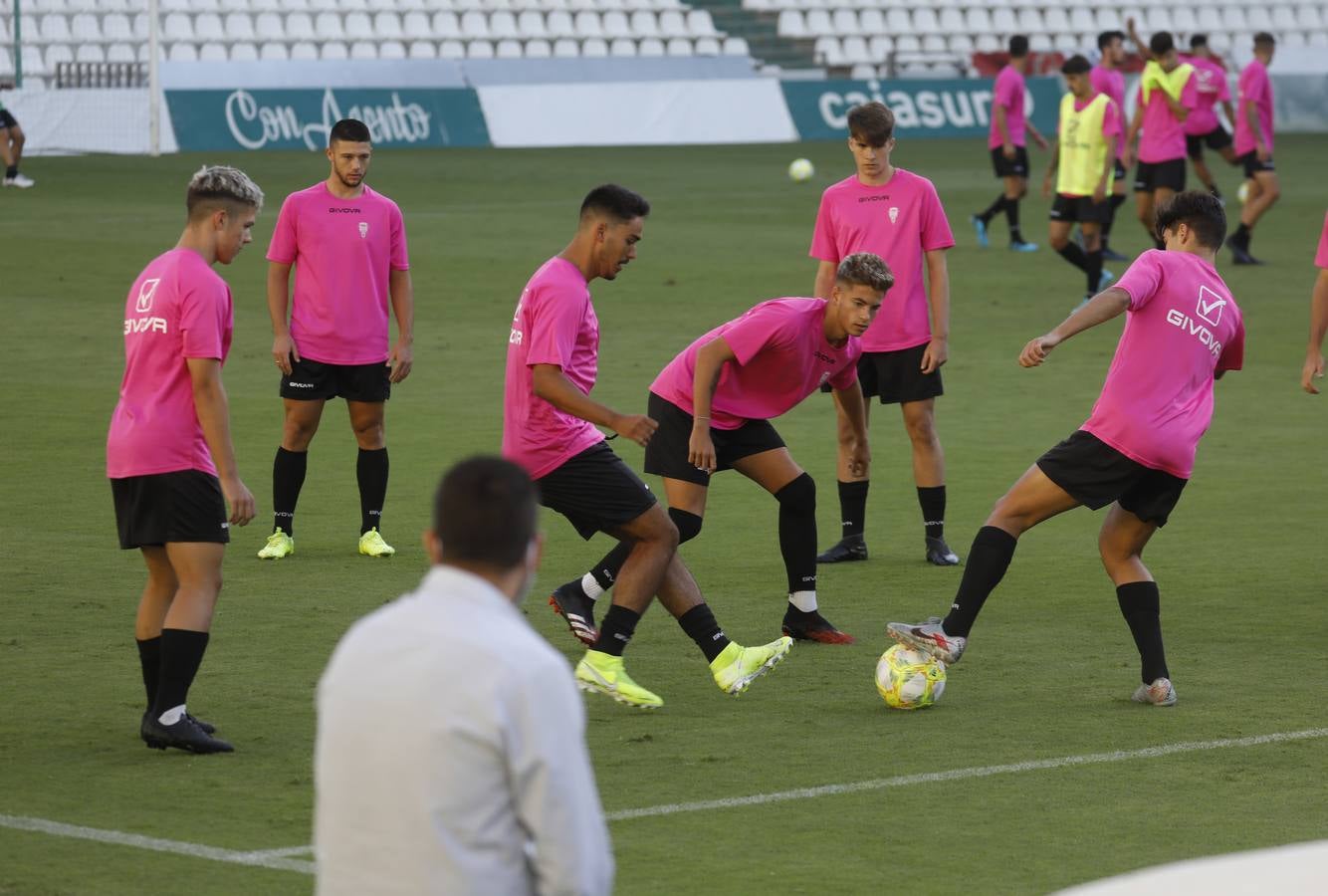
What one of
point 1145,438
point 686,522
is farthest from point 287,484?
point 1145,438

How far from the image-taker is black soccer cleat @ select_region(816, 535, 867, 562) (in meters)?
10.4

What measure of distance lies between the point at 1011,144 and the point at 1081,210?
4.11m

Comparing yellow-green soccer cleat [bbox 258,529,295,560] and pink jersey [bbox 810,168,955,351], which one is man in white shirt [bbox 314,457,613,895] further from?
pink jersey [bbox 810,168,955,351]

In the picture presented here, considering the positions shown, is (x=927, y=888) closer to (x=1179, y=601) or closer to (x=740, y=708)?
(x=740, y=708)

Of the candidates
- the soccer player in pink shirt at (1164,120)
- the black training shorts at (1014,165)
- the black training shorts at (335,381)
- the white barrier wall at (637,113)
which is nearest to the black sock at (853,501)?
the black training shorts at (335,381)

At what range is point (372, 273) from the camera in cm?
1030

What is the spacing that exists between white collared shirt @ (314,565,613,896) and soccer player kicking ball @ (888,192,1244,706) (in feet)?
13.9

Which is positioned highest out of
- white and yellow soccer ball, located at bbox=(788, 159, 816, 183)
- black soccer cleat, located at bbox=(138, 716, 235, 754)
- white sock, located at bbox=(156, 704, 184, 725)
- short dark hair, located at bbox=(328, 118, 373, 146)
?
short dark hair, located at bbox=(328, 118, 373, 146)

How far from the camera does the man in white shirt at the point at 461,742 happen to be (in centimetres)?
339

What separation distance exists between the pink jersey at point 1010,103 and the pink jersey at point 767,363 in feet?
51.0

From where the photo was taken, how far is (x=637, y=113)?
40.1m

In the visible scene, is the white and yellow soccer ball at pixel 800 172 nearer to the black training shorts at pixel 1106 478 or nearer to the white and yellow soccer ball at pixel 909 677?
the black training shorts at pixel 1106 478

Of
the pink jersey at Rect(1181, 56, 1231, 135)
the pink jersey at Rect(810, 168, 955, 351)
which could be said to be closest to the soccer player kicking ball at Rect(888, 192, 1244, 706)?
the pink jersey at Rect(810, 168, 955, 351)

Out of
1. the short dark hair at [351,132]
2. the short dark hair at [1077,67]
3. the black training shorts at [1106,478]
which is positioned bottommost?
the black training shorts at [1106,478]
